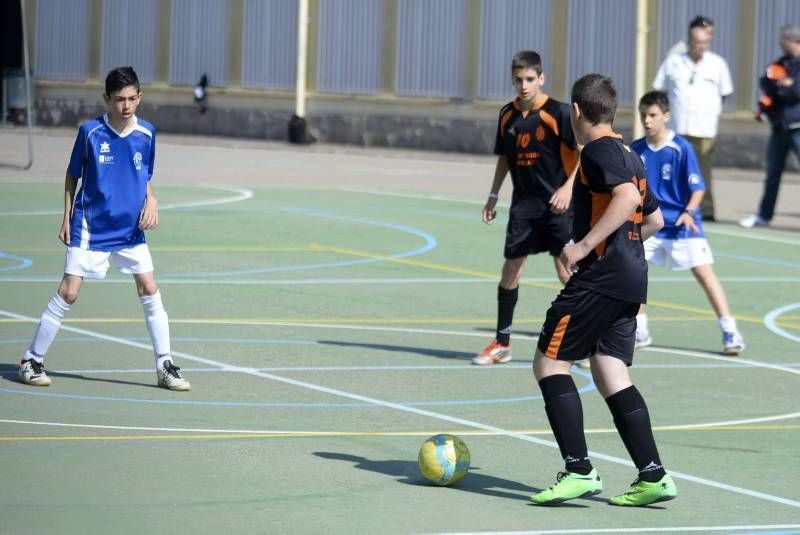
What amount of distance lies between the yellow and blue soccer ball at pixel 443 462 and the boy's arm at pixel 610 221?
3.17 feet

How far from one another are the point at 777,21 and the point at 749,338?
18.9 meters

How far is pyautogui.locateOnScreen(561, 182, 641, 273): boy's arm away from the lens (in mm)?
7281

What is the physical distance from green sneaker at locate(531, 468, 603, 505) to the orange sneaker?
12.3ft

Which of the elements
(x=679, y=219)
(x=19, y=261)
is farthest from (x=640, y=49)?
(x=679, y=219)

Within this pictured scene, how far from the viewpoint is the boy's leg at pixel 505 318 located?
11.1 m

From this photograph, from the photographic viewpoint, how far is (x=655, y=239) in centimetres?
1205

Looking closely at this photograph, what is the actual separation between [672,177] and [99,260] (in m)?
4.07

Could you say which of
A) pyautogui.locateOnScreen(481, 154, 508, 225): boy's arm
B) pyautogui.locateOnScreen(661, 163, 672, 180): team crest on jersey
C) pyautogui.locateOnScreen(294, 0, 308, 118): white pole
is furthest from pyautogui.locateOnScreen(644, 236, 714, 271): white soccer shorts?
pyautogui.locateOnScreen(294, 0, 308, 118): white pole

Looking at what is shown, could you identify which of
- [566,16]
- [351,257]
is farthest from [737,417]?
[566,16]

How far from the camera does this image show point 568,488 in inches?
286

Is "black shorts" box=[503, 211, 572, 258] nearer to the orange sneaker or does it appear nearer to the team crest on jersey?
the orange sneaker

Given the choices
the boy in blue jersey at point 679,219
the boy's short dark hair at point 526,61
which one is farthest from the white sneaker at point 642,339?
the boy's short dark hair at point 526,61

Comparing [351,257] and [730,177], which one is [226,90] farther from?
[351,257]

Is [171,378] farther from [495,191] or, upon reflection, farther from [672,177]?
[672,177]
